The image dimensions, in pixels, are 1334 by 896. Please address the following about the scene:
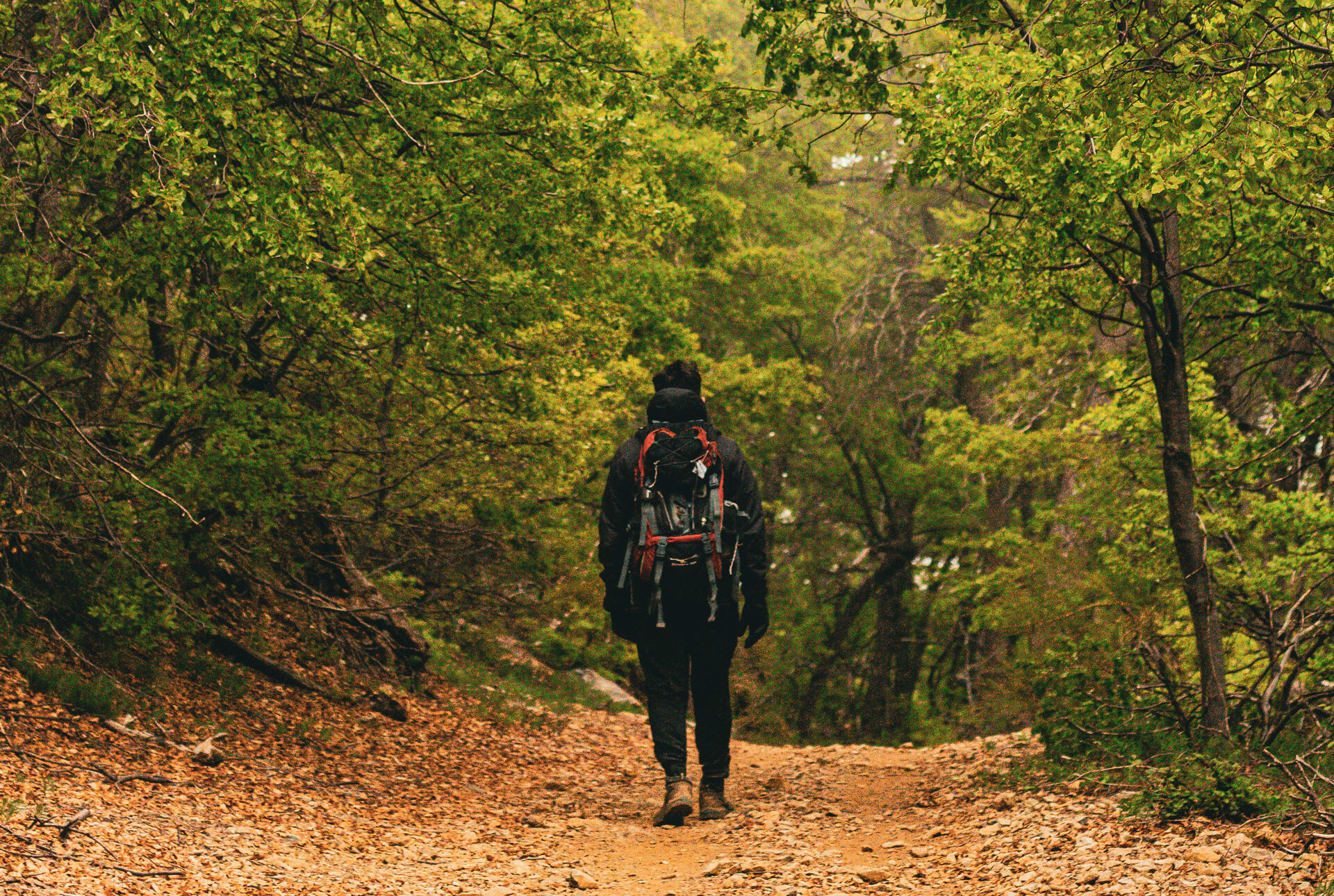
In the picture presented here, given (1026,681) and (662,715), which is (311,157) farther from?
(1026,681)

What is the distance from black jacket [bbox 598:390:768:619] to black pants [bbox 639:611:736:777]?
0.23m

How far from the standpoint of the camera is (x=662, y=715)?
19.1 feet

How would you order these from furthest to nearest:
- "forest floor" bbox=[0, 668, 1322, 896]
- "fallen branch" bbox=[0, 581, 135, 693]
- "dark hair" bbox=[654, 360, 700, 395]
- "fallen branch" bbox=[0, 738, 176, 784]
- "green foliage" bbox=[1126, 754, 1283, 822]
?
"fallen branch" bbox=[0, 581, 135, 693], "dark hair" bbox=[654, 360, 700, 395], "fallen branch" bbox=[0, 738, 176, 784], "green foliage" bbox=[1126, 754, 1283, 822], "forest floor" bbox=[0, 668, 1322, 896]

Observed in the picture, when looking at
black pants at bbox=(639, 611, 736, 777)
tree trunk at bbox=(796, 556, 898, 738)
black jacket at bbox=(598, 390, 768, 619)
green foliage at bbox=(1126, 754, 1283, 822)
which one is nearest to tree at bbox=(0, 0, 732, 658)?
black jacket at bbox=(598, 390, 768, 619)

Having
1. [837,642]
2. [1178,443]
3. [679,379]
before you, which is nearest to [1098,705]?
[1178,443]

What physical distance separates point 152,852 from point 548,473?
18.2ft

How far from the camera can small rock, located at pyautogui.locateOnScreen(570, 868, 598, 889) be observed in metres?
4.58

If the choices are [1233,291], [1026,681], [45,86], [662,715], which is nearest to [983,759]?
[1026,681]

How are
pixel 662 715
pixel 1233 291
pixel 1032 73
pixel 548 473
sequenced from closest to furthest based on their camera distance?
1. pixel 1032 73
2. pixel 662 715
3. pixel 1233 291
4. pixel 548 473

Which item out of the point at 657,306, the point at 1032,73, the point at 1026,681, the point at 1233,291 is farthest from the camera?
the point at 657,306

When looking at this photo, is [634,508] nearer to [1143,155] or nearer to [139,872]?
[139,872]

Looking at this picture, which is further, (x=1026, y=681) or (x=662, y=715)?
(x=1026, y=681)

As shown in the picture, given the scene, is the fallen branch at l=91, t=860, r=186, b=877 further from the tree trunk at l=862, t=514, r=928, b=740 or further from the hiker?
the tree trunk at l=862, t=514, r=928, b=740

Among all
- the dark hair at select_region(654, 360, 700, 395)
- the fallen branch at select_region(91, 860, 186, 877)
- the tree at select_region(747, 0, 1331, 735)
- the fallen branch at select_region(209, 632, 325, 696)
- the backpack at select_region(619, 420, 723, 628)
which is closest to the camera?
the tree at select_region(747, 0, 1331, 735)
